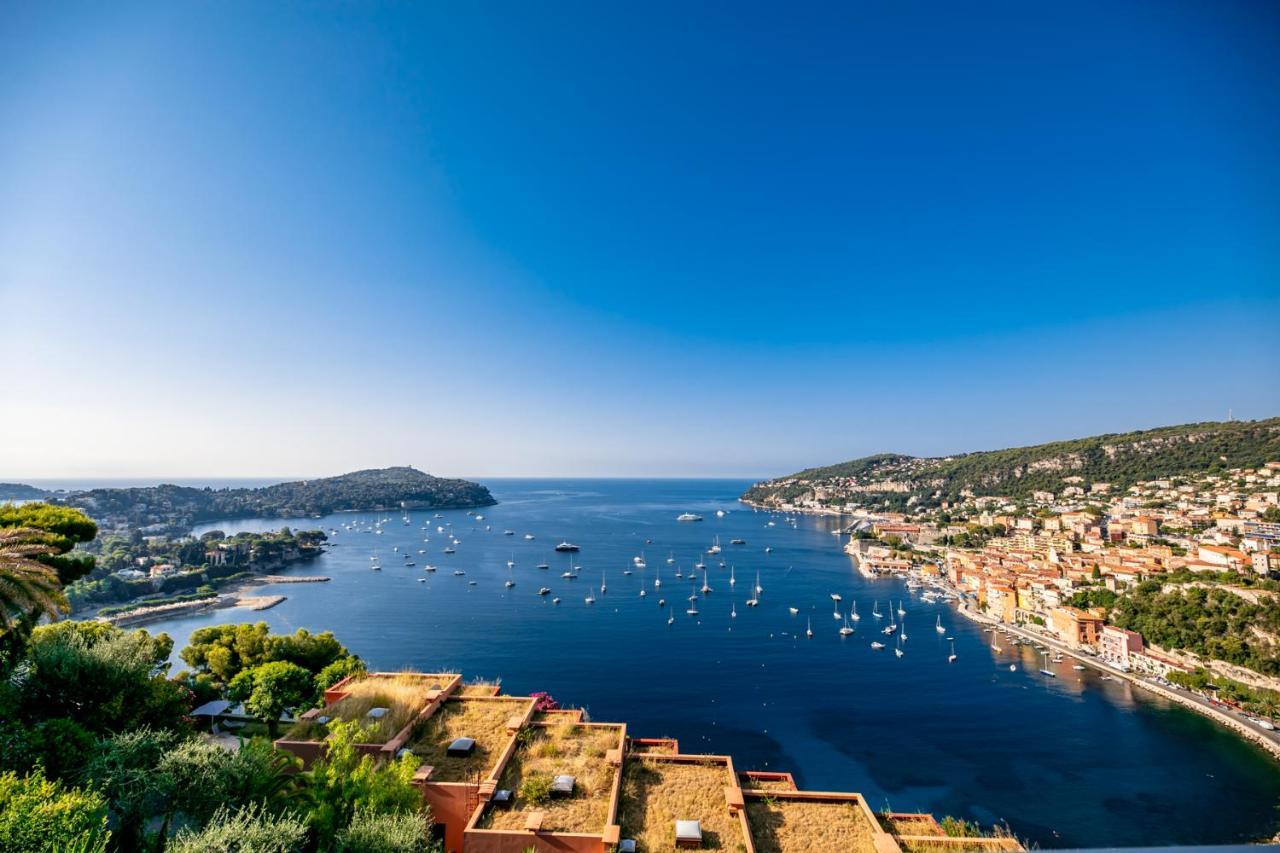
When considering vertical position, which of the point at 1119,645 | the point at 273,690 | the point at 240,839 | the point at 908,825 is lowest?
the point at 1119,645

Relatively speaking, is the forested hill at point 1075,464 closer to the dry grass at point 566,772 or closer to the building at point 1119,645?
the building at point 1119,645

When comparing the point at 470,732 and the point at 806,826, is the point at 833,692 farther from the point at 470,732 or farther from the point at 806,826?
the point at 470,732

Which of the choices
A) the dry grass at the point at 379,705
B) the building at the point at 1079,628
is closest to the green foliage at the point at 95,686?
the dry grass at the point at 379,705

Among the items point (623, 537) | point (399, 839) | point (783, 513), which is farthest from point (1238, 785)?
point (783, 513)

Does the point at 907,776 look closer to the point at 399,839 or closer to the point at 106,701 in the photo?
the point at 399,839

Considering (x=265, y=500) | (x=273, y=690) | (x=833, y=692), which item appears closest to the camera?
(x=273, y=690)

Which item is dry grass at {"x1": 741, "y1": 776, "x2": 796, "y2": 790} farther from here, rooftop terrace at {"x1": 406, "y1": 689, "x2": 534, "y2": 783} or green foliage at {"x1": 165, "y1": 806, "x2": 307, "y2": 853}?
green foliage at {"x1": 165, "y1": 806, "x2": 307, "y2": 853}

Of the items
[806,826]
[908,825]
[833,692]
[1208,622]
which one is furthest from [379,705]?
[1208,622]
